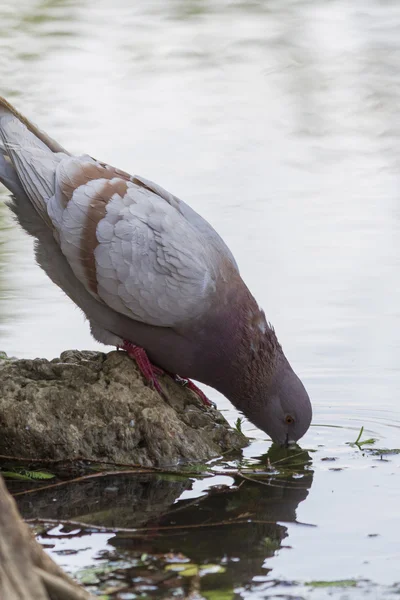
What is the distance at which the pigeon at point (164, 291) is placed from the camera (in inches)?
276

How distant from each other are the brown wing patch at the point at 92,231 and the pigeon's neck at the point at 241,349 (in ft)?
2.63

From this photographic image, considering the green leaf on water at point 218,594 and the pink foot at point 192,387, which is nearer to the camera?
the green leaf on water at point 218,594

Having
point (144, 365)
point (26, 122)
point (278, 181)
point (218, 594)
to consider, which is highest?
point (26, 122)

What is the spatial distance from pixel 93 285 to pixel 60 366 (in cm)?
54

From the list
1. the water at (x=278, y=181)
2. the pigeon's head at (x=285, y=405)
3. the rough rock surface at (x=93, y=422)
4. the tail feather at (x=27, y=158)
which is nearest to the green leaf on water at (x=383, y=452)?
the water at (x=278, y=181)

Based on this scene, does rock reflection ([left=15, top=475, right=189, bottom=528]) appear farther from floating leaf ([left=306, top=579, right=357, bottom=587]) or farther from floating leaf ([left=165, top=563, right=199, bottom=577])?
floating leaf ([left=306, top=579, right=357, bottom=587])

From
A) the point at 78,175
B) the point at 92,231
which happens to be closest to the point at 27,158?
the point at 78,175

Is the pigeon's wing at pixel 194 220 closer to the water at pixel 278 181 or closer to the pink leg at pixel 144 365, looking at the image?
the pink leg at pixel 144 365

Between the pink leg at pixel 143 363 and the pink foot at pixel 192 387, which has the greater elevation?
the pink leg at pixel 143 363

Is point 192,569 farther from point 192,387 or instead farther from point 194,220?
point 194,220

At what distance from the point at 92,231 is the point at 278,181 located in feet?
18.8

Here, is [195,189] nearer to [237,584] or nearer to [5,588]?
[237,584]

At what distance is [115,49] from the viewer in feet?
58.0

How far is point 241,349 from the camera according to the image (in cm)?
705
